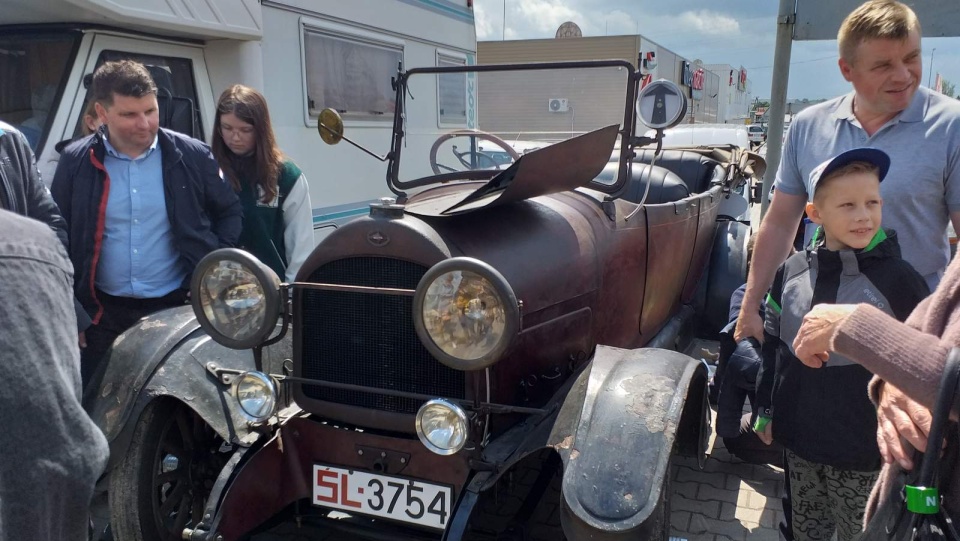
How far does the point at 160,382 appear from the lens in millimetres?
2408

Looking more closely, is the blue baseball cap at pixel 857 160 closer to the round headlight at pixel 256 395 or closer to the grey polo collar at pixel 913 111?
the grey polo collar at pixel 913 111

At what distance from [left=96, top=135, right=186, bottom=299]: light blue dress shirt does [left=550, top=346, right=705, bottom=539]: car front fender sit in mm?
1799

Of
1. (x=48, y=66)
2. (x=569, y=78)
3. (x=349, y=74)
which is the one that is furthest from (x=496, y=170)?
(x=349, y=74)

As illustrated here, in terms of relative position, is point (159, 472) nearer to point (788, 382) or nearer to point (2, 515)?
point (2, 515)

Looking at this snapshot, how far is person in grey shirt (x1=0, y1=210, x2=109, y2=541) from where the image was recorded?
0.89 metres

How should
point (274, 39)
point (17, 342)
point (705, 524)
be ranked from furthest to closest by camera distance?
point (274, 39) < point (705, 524) < point (17, 342)

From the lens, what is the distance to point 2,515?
902mm

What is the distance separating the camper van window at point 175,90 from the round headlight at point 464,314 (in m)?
3.02

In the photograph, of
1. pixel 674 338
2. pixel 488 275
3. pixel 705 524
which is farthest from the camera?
pixel 674 338

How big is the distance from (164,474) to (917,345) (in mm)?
2379

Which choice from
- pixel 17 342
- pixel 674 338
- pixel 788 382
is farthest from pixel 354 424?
pixel 674 338

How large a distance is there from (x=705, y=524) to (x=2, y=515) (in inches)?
110

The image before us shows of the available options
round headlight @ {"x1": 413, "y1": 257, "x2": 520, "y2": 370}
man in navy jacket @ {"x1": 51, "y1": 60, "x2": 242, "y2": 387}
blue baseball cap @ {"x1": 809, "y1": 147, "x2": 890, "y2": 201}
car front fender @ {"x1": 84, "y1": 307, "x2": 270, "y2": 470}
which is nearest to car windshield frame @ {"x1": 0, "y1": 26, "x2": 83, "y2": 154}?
man in navy jacket @ {"x1": 51, "y1": 60, "x2": 242, "y2": 387}

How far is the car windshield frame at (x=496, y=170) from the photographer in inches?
124
